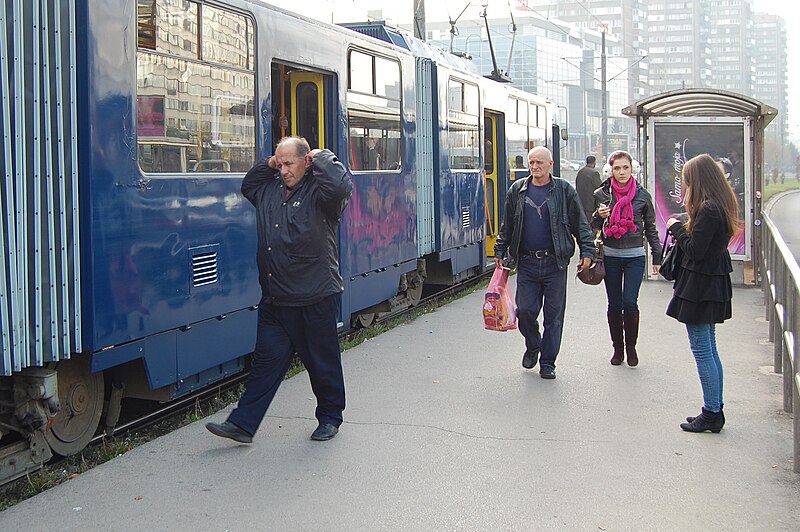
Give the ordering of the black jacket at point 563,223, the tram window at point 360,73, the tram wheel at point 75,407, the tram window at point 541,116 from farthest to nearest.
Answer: the tram window at point 541,116 → the tram window at point 360,73 → the black jacket at point 563,223 → the tram wheel at point 75,407

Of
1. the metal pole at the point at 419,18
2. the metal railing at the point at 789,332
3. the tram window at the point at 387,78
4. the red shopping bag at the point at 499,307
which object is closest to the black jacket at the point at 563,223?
the red shopping bag at the point at 499,307

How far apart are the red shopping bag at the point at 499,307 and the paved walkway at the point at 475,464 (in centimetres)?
40

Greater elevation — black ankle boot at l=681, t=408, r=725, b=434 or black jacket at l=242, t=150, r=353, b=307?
black jacket at l=242, t=150, r=353, b=307

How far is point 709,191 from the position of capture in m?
6.19

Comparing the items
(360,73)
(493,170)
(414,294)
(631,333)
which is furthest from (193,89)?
(493,170)

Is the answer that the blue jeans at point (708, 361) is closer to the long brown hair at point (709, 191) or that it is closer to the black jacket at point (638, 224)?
the long brown hair at point (709, 191)

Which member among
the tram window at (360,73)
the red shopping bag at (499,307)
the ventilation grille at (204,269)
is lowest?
the red shopping bag at (499,307)

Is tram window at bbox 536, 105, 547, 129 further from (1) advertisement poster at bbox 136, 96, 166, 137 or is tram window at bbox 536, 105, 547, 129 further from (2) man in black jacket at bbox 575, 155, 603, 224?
(1) advertisement poster at bbox 136, 96, 166, 137

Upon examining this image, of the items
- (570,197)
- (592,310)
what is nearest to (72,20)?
(570,197)

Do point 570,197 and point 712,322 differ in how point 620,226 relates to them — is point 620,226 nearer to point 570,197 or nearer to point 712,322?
point 570,197

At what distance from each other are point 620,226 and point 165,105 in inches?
153

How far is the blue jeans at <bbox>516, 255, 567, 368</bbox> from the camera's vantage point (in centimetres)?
809

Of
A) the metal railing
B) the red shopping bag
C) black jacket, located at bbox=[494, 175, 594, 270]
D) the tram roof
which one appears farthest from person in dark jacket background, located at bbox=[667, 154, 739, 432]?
the tram roof

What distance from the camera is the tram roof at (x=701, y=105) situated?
1299 cm
